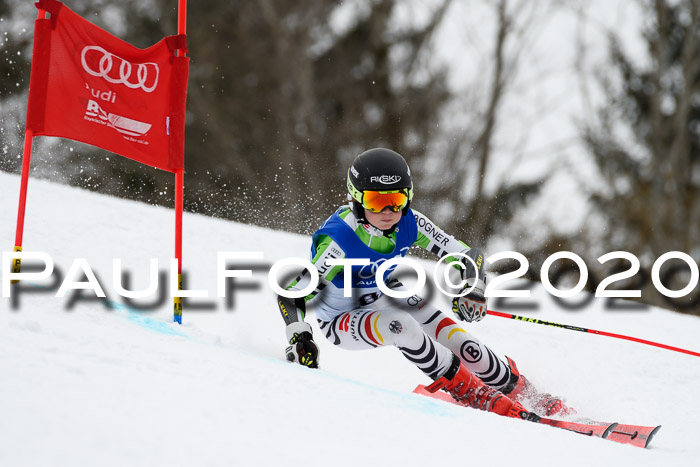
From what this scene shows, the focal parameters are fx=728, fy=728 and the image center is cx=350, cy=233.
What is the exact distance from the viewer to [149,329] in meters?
3.21

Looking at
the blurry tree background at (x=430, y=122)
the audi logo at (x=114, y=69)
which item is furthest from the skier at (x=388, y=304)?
the blurry tree background at (x=430, y=122)

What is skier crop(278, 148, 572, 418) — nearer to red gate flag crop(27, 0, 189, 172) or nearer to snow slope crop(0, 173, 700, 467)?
snow slope crop(0, 173, 700, 467)

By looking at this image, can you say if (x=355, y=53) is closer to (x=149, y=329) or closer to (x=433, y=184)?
(x=433, y=184)

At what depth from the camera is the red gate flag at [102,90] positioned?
12.3 feet

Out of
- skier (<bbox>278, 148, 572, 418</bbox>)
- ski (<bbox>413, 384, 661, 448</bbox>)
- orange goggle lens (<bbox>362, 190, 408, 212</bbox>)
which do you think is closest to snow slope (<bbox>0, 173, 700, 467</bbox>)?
ski (<bbox>413, 384, 661, 448</bbox>)

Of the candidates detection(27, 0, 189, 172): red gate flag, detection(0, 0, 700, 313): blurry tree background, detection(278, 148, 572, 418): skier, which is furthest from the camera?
detection(0, 0, 700, 313): blurry tree background

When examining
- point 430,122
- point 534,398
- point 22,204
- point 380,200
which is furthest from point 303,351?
point 430,122

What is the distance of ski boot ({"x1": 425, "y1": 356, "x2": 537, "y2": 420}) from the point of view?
10.9 feet

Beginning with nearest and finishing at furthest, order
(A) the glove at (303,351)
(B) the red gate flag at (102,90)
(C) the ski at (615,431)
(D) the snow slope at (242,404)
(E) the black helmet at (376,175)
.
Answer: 1. (D) the snow slope at (242,404)
2. (C) the ski at (615,431)
3. (A) the glove at (303,351)
4. (E) the black helmet at (376,175)
5. (B) the red gate flag at (102,90)

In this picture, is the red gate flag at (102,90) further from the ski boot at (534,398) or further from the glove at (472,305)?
the ski boot at (534,398)

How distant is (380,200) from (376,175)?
0.41 ft

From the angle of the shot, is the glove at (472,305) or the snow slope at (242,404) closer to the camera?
the snow slope at (242,404)

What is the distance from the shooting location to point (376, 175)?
143 inches

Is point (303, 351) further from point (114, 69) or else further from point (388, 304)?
point (114, 69)
